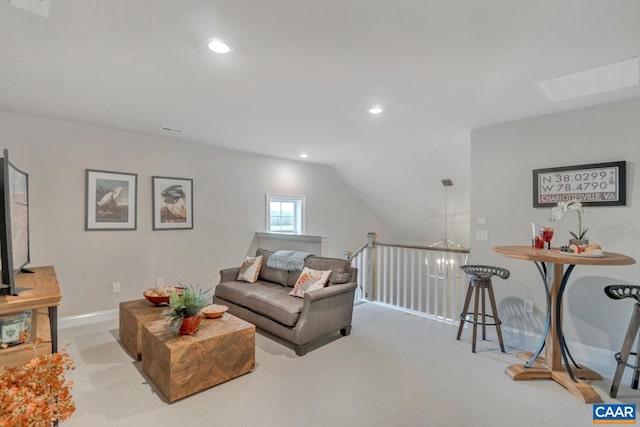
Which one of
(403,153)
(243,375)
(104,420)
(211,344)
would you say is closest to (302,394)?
(243,375)

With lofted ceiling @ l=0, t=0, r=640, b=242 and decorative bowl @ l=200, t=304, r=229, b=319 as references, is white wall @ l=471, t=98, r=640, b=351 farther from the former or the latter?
decorative bowl @ l=200, t=304, r=229, b=319

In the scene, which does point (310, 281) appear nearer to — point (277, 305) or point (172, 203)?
point (277, 305)

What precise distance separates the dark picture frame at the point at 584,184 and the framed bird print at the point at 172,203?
448 cm

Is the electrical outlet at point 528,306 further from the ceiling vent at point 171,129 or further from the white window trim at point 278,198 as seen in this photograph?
the ceiling vent at point 171,129

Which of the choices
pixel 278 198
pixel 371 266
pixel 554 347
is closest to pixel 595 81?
A: pixel 554 347

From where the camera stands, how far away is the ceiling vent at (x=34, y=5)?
1.57 metres

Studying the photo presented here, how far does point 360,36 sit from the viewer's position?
1874 millimetres

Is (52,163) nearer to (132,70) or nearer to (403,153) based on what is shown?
(132,70)

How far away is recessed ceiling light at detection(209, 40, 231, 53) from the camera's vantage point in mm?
1947

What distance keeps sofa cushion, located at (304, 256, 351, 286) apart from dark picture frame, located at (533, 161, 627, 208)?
7.06ft

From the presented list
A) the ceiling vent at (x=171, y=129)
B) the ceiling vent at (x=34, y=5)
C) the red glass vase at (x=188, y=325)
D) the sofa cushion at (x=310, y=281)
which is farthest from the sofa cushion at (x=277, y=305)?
the ceiling vent at (x=34, y=5)

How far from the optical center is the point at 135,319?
9.57 ft

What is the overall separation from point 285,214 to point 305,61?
160 inches

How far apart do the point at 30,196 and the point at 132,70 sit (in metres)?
2.27
